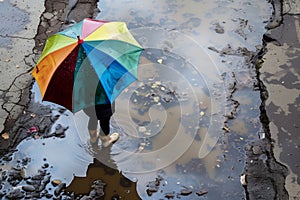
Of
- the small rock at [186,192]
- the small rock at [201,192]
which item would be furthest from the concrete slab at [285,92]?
the small rock at [186,192]

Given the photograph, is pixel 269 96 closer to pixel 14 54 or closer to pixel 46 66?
pixel 46 66

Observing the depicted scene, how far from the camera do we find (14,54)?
514 cm

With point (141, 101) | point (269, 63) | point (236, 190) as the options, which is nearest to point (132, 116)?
point (141, 101)

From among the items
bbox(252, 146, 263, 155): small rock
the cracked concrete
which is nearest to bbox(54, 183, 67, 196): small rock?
the cracked concrete

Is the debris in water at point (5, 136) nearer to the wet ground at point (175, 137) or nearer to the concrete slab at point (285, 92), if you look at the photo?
the wet ground at point (175, 137)

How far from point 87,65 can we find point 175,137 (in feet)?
4.63

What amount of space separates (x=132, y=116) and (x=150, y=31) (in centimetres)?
149

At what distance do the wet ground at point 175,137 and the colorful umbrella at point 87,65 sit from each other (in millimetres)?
853

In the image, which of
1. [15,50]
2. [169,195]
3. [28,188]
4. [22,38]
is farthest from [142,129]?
[22,38]

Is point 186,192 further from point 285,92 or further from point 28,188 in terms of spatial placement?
point 285,92

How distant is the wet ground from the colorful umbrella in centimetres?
85

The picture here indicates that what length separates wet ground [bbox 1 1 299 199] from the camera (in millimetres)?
3869

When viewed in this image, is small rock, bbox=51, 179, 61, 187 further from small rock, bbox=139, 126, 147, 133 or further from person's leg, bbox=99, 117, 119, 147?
small rock, bbox=139, 126, 147, 133

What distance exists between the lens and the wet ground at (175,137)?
3869 millimetres
